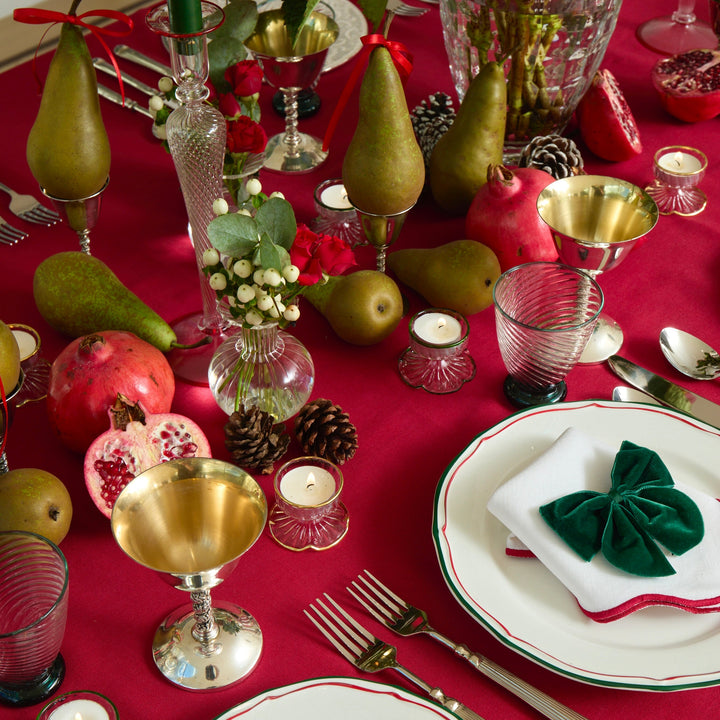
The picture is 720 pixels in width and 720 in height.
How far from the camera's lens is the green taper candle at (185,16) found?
78 cm

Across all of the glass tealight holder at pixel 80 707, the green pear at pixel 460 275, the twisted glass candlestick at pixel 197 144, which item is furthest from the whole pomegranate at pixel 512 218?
the glass tealight holder at pixel 80 707

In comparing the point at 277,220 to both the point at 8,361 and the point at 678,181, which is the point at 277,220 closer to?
the point at 8,361

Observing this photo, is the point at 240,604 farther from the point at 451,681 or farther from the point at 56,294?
the point at 56,294

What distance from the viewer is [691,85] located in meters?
1.39

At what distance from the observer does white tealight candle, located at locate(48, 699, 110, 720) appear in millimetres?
677

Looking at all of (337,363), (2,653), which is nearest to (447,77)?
(337,363)

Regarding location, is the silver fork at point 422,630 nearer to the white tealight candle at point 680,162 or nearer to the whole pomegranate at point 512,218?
the whole pomegranate at point 512,218

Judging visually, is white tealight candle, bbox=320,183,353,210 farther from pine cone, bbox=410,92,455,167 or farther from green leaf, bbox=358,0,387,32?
green leaf, bbox=358,0,387,32

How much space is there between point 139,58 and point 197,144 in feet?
2.24

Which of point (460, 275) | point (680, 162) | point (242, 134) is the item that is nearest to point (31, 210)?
point (242, 134)

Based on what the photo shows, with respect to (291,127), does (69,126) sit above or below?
above

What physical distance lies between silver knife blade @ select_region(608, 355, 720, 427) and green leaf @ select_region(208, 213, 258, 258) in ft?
1.56

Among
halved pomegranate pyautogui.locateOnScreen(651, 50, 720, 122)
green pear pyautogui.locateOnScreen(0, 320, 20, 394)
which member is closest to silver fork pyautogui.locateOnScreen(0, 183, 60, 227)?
green pear pyautogui.locateOnScreen(0, 320, 20, 394)

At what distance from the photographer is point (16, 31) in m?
1.58
